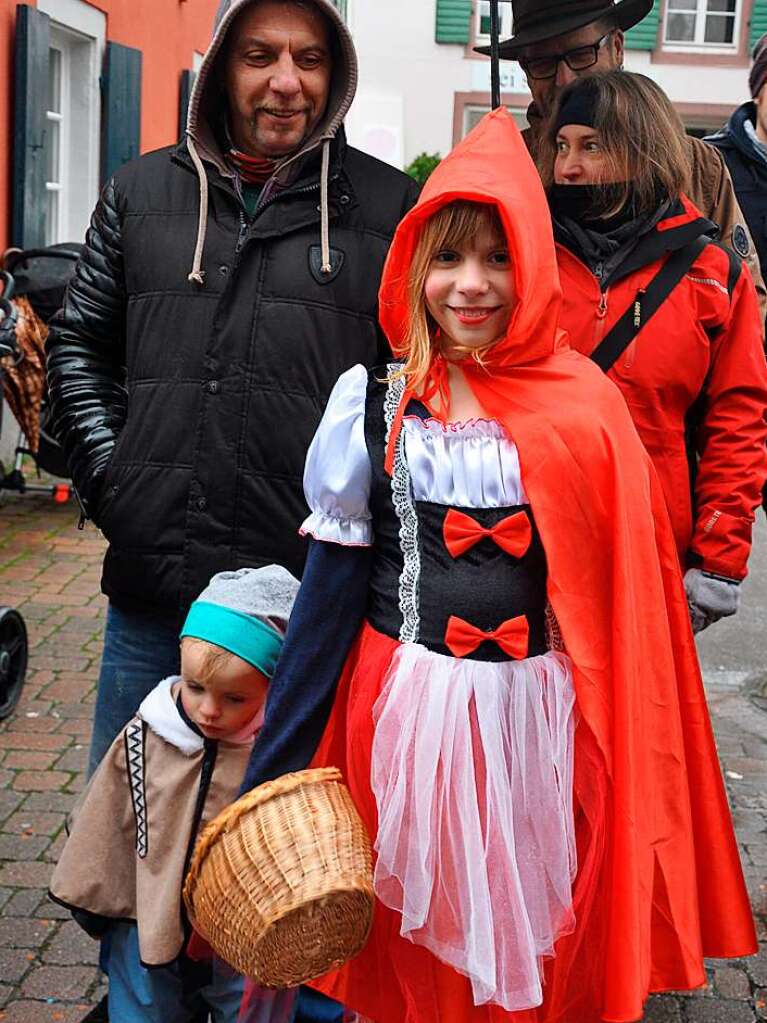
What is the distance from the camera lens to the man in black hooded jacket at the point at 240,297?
111 inches

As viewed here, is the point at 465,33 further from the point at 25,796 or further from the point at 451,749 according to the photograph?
Answer: the point at 451,749

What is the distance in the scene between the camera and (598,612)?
2479mm

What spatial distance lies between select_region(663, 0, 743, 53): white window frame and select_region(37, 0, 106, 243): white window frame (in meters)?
10.2

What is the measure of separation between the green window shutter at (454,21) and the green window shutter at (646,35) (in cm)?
211

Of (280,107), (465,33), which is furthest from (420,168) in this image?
(280,107)

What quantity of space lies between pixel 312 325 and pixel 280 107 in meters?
0.44

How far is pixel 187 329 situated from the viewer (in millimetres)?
2842

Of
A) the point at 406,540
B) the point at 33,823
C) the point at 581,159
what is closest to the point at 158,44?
the point at 33,823

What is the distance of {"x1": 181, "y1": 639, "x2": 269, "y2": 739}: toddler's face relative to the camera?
2686mm

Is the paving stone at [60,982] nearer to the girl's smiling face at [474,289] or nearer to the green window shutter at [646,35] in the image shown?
the girl's smiling face at [474,289]

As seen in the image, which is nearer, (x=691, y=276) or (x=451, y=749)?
(x=451, y=749)

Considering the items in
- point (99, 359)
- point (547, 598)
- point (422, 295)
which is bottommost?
point (547, 598)
